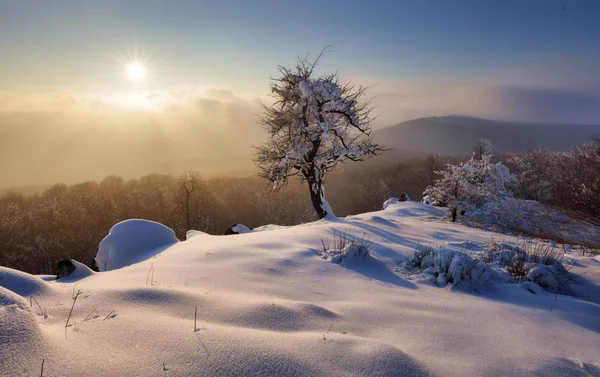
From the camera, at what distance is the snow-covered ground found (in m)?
2.02

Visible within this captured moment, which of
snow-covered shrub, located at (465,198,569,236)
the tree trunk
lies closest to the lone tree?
the tree trunk

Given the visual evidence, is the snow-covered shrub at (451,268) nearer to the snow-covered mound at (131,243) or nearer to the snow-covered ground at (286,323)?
the snow-covered ground at (286,323)

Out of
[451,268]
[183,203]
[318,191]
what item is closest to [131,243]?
[451,268]

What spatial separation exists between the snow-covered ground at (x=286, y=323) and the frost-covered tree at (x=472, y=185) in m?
11.9

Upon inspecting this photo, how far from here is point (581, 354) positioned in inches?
113

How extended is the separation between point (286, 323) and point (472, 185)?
16449mm

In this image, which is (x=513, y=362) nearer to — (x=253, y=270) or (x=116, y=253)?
(x=253, y=270)

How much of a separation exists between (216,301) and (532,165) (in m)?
58.8

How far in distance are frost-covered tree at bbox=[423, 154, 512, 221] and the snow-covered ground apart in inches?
469

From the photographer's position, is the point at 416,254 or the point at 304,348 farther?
the point at 416,254

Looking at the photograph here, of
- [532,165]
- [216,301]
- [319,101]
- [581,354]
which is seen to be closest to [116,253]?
[216,301]

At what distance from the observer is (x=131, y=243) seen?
24.7 feet

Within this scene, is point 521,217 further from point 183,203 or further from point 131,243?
point 183,203

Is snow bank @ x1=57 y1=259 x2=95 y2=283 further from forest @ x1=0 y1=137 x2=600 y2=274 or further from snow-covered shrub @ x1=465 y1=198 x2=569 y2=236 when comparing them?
forest @ x1=0 y1=137 x2=600 y2=274
